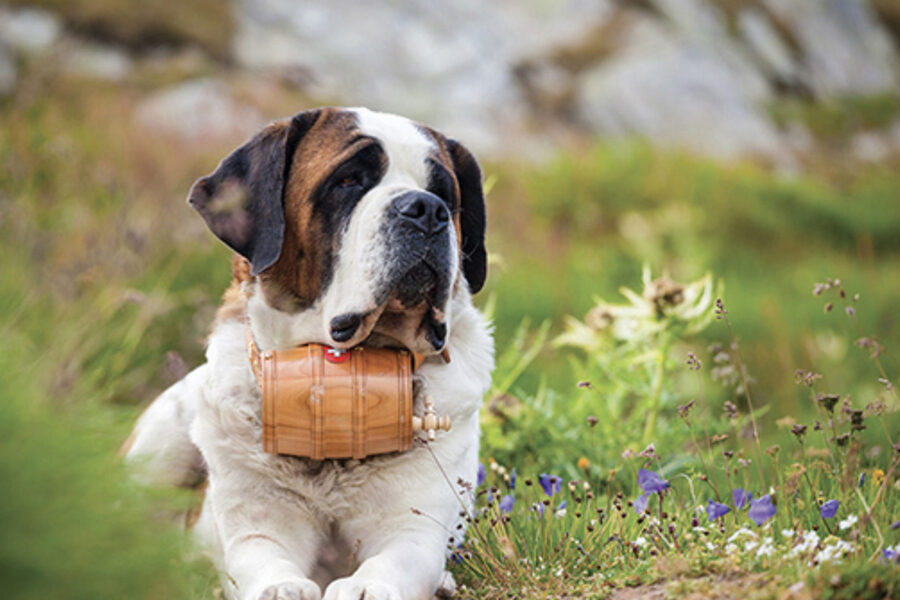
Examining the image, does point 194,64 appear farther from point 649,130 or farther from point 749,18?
point 749,18

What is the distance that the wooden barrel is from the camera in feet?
7.63

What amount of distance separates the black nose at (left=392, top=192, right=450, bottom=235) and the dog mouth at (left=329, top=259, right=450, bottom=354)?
3.7 inches

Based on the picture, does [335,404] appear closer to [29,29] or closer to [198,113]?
[198,113]

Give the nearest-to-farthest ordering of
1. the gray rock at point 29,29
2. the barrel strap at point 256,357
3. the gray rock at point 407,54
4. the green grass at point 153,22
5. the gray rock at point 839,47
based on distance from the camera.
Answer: the barrel strap at point 256,357
the gray rock at point 29,29
the green grass at point 153,22
the gray rock at point 407,54
the gray rock at point 839,47

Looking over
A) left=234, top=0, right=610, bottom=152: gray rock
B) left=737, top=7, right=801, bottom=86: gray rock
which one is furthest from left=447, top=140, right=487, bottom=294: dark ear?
left=737, top=7, right=801, bottom=86: gray rock

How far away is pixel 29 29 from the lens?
1028cm

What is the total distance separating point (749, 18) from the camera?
583 inches

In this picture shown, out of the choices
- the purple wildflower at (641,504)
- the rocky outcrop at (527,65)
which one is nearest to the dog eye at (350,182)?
the purple wildflower at (641,504)

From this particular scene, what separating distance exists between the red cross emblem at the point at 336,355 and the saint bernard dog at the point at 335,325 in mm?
30

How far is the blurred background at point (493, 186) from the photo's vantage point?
73.6 inches

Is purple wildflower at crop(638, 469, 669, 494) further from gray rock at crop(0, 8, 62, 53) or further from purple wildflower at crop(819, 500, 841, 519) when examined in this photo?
gray rock at crop(0, 8, 62, 53)

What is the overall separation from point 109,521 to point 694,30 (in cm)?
1379

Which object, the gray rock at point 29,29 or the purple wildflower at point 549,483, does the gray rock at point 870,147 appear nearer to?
the gray rock at point 29,29

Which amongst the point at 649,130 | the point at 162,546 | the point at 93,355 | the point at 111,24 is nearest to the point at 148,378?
the point at 93,355
